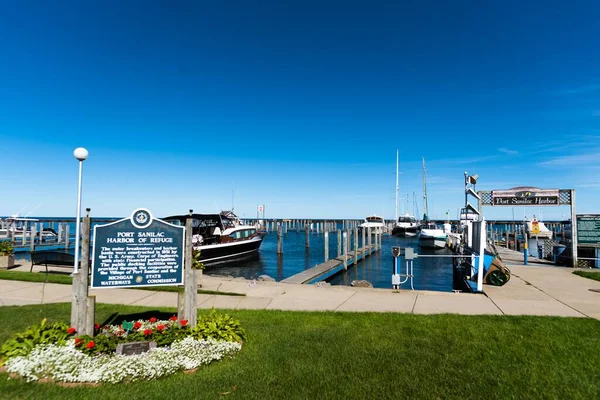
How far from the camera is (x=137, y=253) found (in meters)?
5.98

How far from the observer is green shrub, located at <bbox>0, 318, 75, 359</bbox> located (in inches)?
195

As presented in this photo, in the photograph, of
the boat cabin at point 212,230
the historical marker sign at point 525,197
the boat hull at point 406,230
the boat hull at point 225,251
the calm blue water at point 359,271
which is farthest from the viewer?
the boat hull at point 406,230

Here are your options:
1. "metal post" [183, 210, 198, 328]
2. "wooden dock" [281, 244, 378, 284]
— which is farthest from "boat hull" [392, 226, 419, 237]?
"metal post" [183, 210, 198, 328]

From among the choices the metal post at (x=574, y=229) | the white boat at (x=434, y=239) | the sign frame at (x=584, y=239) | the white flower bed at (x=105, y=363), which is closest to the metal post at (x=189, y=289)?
the white flower bed at (x=105, y=363)

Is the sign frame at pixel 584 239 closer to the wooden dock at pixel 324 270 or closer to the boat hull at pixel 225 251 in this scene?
the wooden dock at pixel 324 270

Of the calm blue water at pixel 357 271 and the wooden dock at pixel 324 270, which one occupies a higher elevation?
the wooden dock at pixel 324 270

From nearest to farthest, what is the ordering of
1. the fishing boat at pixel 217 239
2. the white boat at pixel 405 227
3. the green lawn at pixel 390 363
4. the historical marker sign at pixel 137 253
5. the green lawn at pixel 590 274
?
the green lawn at pixel 390 363 → the historical marker sign at pixel 137 253 → the green lawn at pixel 590 274 → the fishing boat at pixel 217 239 → the white boat at pixel 405 227

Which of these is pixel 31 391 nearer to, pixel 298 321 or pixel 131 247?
pixel 131 247

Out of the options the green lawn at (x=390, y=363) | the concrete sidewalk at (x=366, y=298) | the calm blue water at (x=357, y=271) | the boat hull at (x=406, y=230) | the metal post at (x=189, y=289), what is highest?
the metal post at (x=189, y=289)

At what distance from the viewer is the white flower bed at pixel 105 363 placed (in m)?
4.60

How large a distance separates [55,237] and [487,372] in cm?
7119

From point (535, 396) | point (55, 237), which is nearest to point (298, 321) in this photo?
point (535, 396)

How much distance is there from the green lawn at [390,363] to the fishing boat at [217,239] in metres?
22.0

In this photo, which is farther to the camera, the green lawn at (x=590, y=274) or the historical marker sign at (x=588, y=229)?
the historical marker sign at (x=588, y=229)
